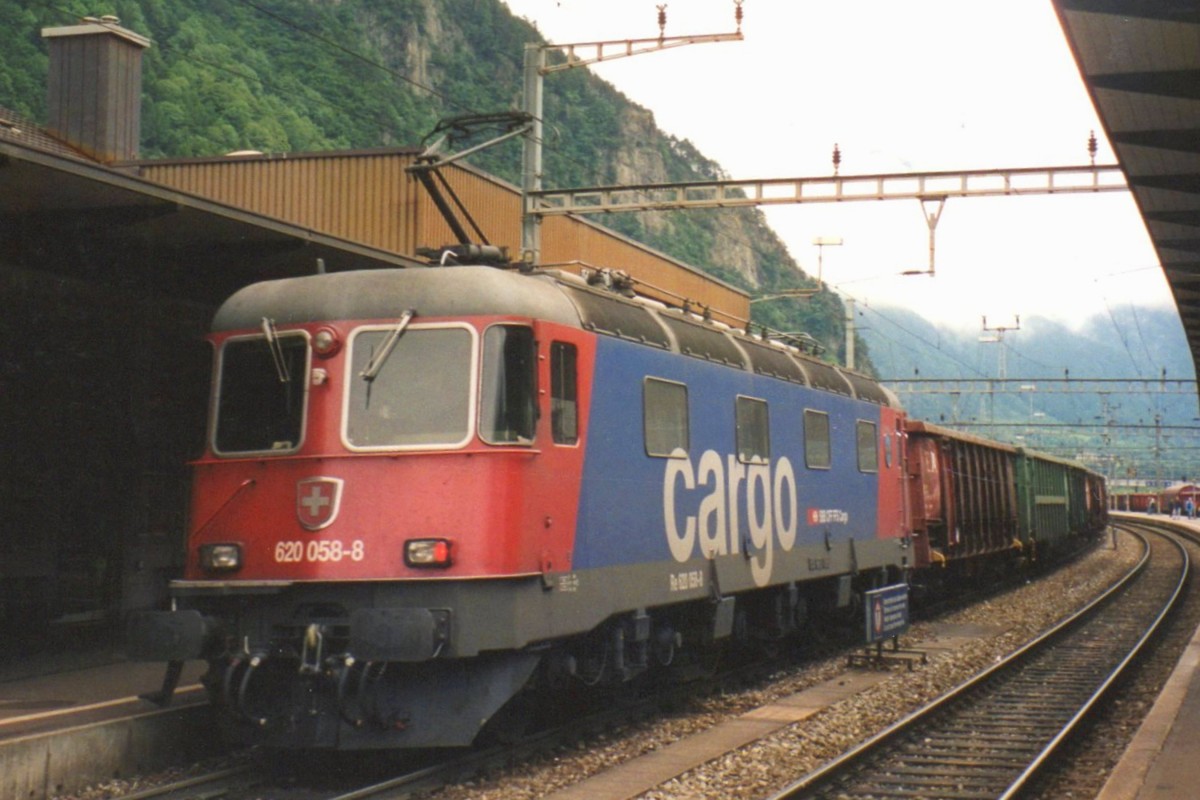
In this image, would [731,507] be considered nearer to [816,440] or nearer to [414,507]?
[816,440]

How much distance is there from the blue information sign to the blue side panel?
2.69ft

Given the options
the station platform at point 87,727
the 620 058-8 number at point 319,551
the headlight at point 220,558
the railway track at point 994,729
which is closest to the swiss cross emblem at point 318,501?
the 620 058-8 number at point 319,551

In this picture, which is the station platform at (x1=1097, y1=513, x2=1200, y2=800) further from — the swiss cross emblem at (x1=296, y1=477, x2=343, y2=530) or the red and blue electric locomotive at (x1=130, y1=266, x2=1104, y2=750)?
the swiss cross emblem at (x1=296, y1=477, x2=343, y2=530)

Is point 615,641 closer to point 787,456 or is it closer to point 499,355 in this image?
point 499,355

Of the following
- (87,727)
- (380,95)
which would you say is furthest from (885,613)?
(380,95)

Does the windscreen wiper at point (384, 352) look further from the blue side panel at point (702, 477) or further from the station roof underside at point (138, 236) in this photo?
the station roof underside at point (138, 236)

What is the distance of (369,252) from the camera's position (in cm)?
1312

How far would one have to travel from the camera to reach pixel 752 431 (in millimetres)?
13344

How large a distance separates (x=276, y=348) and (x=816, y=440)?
275 inches

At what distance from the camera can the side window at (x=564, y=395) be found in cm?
984

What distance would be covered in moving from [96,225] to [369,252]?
2375 mm

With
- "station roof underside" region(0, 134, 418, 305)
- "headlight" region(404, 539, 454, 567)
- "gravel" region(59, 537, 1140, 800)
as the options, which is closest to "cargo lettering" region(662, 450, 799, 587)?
"gravel" region(59, 537, 1140, 800)

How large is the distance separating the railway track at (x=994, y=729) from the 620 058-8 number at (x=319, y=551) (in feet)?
9.86

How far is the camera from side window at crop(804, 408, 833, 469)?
14.9 metres
